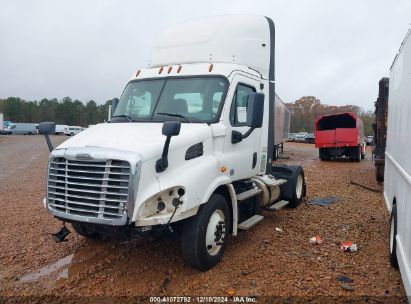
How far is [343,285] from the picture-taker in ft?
14.6

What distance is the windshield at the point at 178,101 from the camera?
17.3 ft

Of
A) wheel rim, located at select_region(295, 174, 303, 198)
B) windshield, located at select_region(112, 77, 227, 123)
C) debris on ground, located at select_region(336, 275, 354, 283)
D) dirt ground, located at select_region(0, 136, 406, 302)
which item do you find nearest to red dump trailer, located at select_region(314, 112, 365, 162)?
wheel rim, located at select_region(295, 174, 303, 198)

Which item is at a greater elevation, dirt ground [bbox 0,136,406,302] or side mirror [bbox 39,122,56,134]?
side mirror [bbox 39,122,56,134]

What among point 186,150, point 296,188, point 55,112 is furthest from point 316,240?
point 55,112

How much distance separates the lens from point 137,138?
448 centimetres

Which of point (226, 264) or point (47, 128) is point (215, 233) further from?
point (47, 128)

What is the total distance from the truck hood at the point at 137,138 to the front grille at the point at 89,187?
0.77 ft

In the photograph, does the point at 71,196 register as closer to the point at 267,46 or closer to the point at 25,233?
the point at 25,233

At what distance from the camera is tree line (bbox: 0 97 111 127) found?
293 feet

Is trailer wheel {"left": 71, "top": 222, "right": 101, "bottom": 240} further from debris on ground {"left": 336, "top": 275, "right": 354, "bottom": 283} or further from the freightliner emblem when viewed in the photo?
debris on ground {"left": 336, "top": 275, "right": 354, "bottom": 283}

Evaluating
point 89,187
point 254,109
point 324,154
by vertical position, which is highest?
point 254,109

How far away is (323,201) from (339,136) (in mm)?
12980

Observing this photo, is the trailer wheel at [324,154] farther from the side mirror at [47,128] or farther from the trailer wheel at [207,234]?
the side mirror at [47,128]

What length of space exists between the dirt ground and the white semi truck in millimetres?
358
